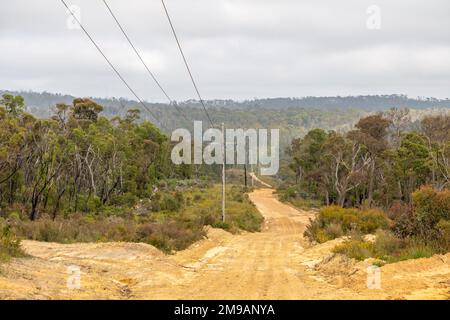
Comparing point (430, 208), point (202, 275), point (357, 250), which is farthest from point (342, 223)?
point (202, 275)

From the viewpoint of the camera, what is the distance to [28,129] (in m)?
37.7

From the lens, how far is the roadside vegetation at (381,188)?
16406mm

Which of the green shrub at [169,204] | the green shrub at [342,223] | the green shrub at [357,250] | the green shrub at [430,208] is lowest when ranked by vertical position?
the green shrub at [169,204]

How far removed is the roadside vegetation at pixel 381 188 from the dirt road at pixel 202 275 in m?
1.86

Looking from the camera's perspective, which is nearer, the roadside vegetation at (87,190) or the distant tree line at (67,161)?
the roadside vegetation at (87,190)

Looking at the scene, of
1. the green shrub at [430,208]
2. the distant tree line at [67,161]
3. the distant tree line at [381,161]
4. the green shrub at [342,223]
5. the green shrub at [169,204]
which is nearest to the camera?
the green shrub at [430,208]

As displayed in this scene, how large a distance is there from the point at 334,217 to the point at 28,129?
2451 centimetres


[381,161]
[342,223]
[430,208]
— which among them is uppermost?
[430,208]

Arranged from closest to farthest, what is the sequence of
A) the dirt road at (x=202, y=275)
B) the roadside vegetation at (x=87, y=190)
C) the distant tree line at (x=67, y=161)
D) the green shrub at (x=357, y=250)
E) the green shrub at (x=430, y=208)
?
the dirt road at (x=202, y=275) → the green shrub at (x=357, y=250) → the green shrub at (x=430, y=208) → the roadside vegetation at (x=87, y=190) → the distant tree line at (x=67, y=161)

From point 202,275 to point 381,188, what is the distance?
43.9 meters

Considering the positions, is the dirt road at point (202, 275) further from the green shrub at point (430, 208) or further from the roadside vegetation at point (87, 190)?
the green shrub at point (430, 208)

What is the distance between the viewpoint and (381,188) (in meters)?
54.6

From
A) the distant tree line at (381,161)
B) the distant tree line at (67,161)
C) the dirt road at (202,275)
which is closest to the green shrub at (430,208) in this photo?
the dirt road at (202,275)

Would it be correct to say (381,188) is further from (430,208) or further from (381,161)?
(430,208)
